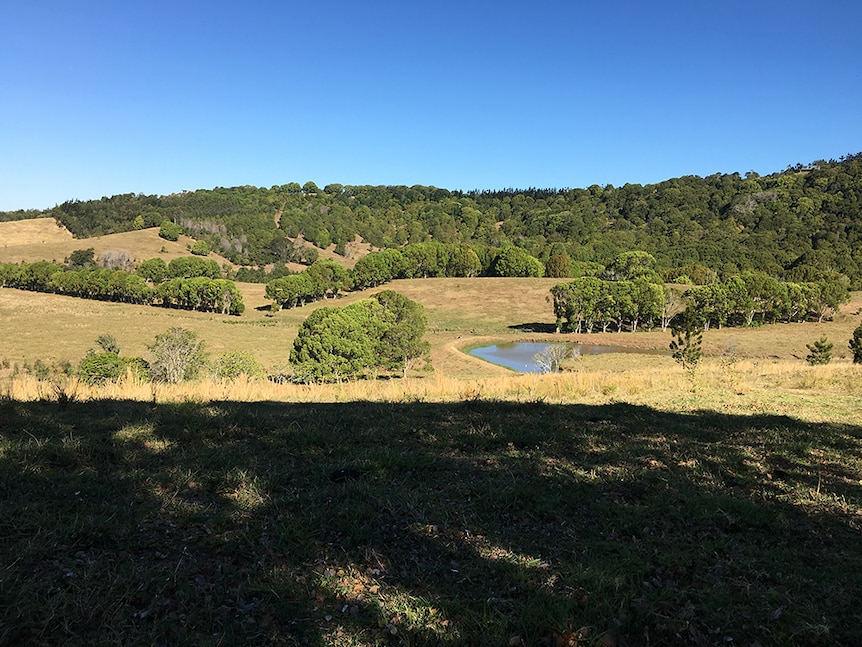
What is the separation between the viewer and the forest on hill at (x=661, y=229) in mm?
127625

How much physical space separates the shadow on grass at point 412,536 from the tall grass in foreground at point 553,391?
9.40 feet

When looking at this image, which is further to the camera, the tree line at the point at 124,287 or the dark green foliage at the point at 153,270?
the dark green foliage at the point at 153,270

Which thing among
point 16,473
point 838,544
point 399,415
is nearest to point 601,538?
point 838,544

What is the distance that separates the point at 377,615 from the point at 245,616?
83 cm

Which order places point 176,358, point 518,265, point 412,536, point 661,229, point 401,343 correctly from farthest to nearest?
1. point 661,229
2. point 518,265
3. point 401,343
4. point 176,358
5. point 412,536

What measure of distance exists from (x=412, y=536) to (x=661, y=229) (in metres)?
188

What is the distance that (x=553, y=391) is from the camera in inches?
463

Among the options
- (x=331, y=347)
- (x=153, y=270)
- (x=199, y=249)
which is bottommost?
(x=331, y=347)

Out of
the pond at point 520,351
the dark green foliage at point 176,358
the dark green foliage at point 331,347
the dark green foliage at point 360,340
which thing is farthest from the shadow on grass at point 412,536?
the pond at point 520,351

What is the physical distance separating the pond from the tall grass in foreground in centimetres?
4301

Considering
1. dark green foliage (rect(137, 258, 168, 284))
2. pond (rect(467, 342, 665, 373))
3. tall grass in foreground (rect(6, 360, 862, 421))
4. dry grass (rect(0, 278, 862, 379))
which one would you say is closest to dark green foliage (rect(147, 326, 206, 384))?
dry grass (rect(0, 278, 862, 379))

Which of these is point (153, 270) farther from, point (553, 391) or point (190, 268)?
point (553, 391)

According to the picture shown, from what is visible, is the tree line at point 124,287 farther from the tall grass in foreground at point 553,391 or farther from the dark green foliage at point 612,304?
the tall grass in foreground at point 553,391

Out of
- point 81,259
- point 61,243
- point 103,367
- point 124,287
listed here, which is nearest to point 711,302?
point 103,367
